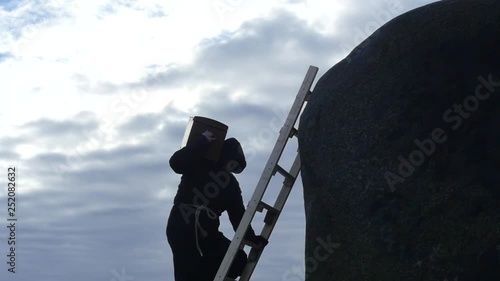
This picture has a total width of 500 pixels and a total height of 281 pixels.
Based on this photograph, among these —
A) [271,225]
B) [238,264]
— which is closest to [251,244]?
[238,264]

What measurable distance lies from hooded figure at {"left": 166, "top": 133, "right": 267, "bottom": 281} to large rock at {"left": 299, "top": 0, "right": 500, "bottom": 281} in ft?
4.43

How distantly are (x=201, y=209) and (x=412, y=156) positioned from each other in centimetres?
239

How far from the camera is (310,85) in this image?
7.24 m

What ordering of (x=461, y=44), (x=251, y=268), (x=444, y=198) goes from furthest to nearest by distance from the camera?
(x=251, y=268), (x=461, y=44), (x=444, y=198)

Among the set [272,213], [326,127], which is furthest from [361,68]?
[272,213]

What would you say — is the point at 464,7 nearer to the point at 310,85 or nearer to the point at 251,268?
the point at 310,85

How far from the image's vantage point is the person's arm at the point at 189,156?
7.35m

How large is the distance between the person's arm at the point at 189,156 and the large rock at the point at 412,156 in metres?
1.42

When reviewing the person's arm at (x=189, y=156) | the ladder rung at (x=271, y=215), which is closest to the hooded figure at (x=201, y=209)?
the person's arm at (x=189, y=156)

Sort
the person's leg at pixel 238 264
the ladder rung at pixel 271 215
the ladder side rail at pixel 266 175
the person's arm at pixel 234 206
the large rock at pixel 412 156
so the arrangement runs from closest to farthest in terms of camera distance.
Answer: the large rock at pixel 412 156, the ladder side rail at pixel 266 175, the person's leg at pixel 238 264, the ladder rung at pixel 271 215, the person's arm at pixel 234 206

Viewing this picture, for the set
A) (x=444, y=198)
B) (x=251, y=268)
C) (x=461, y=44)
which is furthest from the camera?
(x=251, y=268)

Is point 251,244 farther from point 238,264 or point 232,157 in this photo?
point 232,157

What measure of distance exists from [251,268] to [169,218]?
966 millimetres

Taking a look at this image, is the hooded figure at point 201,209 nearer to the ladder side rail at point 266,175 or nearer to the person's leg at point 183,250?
the person's leg at point 183,250
